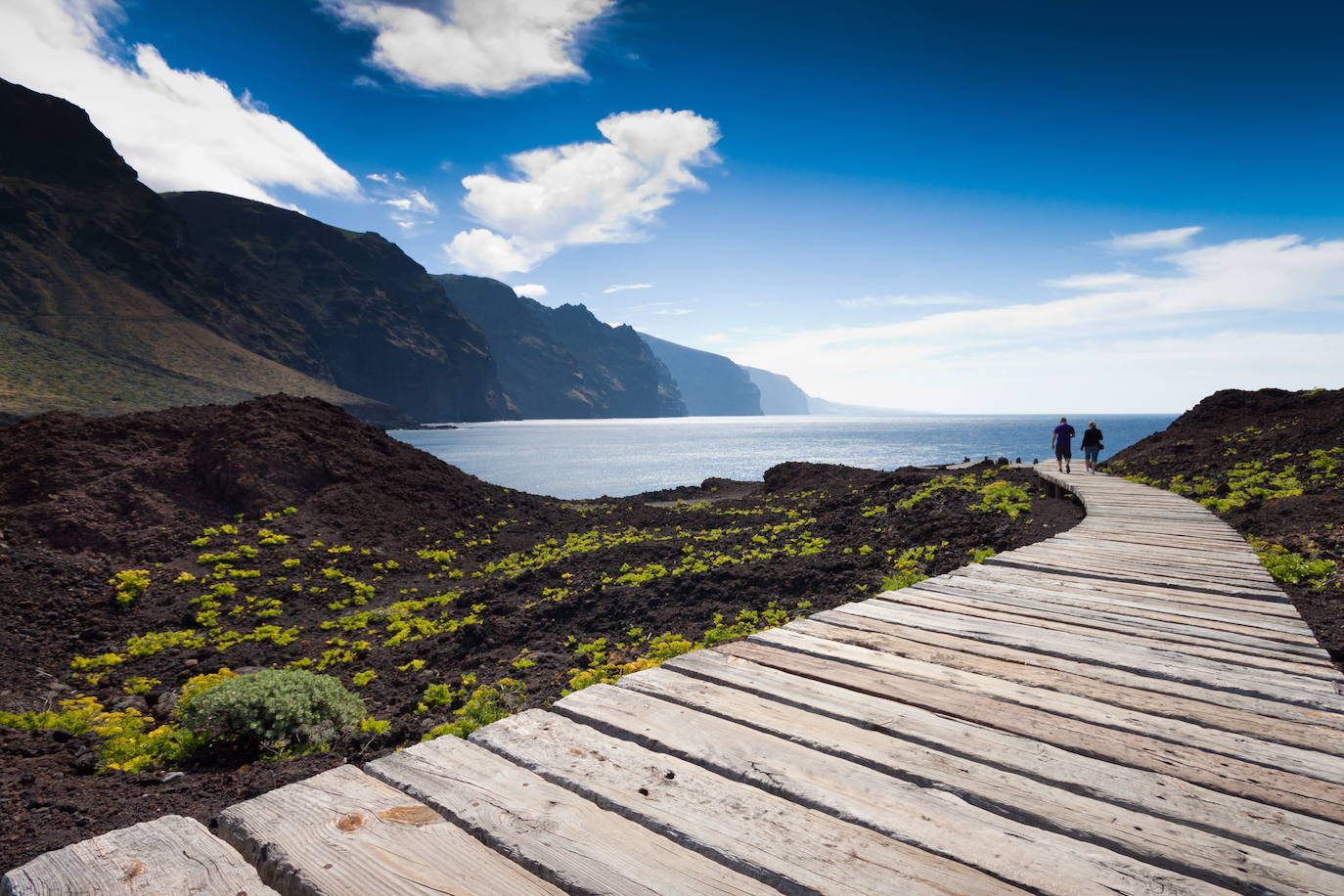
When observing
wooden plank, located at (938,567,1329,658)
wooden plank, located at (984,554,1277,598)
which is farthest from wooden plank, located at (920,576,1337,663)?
wooden plank, located at (984,554,1277,598)

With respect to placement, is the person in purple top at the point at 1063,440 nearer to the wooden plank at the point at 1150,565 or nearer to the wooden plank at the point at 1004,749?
the wooden plank at the point at 1150,565

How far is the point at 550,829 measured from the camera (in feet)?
6.50

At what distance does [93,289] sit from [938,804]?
156 metres

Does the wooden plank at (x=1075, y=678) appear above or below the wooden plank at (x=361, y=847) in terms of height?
below

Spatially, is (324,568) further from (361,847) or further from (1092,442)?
(1092,442)

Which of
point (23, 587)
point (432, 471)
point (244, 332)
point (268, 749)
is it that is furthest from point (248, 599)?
point (244, 332)

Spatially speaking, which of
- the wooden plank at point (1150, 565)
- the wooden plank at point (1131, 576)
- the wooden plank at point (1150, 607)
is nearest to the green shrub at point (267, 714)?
the wooden plank at point (1150, 607)

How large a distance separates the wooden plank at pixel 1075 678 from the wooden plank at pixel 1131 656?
14 centimetres

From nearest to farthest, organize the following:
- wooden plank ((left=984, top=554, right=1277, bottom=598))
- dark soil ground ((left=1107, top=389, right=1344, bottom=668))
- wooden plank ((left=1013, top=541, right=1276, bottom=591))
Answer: wooden plank ((left=984, top=554, right=1277, bottom=598)), wooden plank ((left=1013, top=541, right=1276, bottom=591)), dark soil ground ((left=1107, top=389, right=1344, bottom=668))

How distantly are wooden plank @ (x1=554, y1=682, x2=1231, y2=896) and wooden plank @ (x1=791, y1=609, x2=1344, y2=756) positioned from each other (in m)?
1.19

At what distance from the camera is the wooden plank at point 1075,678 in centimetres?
284

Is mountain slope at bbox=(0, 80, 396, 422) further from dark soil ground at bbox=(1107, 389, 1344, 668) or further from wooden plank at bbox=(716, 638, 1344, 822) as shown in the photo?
dark soil ground at bbox=(1107, 389, 1344, 668)

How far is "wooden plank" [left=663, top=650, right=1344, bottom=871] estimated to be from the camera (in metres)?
2.04

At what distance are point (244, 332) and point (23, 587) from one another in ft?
546
